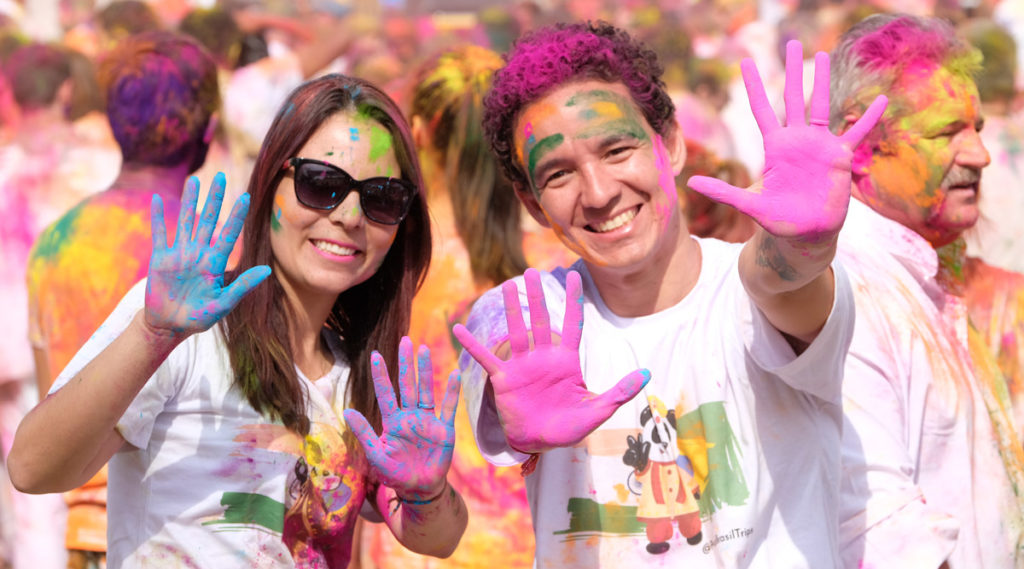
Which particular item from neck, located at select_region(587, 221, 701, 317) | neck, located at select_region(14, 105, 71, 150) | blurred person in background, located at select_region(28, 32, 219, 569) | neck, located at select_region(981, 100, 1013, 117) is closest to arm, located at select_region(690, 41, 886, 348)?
neck, located at select_region(587, 221, 701, 317)

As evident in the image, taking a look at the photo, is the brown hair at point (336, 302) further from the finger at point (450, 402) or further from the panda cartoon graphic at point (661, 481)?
the panda cartoon graphic at point (661, 481)

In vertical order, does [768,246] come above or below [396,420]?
above

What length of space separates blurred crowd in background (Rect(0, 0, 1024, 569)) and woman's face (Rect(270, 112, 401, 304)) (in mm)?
1076

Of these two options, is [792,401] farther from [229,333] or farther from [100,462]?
[100,462]

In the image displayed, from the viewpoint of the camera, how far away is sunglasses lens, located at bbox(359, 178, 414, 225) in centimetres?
238

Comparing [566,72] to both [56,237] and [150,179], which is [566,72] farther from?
[56,237]

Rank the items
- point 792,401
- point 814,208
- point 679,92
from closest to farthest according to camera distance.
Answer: point 814,208
point 792,401
point 679,92

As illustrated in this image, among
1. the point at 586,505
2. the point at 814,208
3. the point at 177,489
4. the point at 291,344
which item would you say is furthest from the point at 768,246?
the point at 177,489

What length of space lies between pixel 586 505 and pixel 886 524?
69cm

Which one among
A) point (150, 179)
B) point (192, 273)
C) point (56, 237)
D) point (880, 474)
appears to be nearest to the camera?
point (192, 273)

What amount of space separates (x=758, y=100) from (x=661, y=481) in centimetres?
78

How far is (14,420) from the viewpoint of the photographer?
4078 millimetres

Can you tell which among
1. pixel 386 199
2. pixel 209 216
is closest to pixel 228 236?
pixel 209 216

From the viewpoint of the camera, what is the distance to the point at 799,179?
188 centimetres
